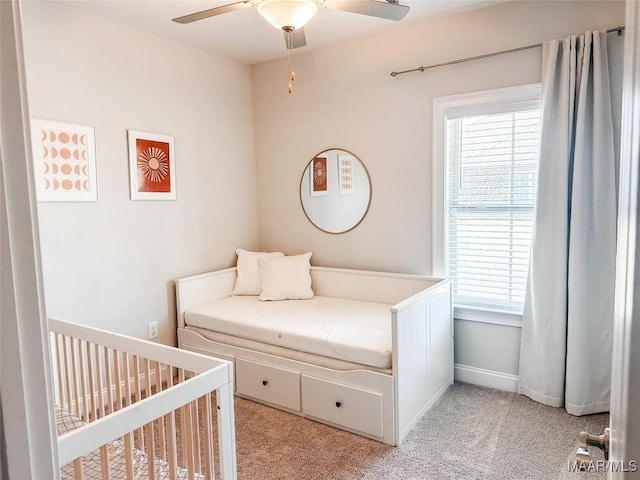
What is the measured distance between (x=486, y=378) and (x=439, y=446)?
90 centimetres

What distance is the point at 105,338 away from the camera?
1.96 m

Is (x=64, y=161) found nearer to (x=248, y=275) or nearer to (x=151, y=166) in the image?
(x=151, y=166)

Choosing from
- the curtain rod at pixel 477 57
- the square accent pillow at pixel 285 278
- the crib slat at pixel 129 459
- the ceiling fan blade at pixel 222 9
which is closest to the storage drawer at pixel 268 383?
the square accent pillow at pixel 285 278

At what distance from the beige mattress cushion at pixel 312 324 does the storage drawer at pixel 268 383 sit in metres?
0.17

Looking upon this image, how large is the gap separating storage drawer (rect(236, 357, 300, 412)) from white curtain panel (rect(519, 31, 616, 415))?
5.17 ft

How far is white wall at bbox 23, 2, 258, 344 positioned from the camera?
2598mm

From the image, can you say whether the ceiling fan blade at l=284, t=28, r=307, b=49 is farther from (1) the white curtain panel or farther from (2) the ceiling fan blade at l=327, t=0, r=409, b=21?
(1) the white curtain panel

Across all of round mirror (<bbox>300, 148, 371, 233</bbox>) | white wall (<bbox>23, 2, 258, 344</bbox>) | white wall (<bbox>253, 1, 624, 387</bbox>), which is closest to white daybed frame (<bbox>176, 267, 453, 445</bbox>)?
white wall (<bbox>253, 1, 624, 387</bbox>)

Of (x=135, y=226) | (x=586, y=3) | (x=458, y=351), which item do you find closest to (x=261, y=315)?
(x=135, y=226)

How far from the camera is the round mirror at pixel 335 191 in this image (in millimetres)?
3443

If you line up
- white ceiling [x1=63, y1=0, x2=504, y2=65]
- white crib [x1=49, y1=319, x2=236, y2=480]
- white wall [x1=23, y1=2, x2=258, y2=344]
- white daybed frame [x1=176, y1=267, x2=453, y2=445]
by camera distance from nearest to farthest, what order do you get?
white crib [x1=49, y1=319, x2=236, y2=480] < white daybed frame [x1=176, y1=267, x2=453, y2=445] < white wall [x1=23, y1=2, x2=258, y2=344] < white ceiling [x1=63, y1=0, x2=504, y2=65]

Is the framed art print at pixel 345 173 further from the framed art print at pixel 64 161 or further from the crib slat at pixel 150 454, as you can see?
the crib slat at pixel 150 454

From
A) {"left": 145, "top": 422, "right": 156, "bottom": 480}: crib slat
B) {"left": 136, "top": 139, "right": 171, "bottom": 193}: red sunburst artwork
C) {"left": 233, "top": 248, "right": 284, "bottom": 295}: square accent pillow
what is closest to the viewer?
{"left": 145, "top": 422, "right": 156, "bottom": 480}: crib slat

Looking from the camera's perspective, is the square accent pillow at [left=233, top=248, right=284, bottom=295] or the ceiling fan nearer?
the ceiling fan
